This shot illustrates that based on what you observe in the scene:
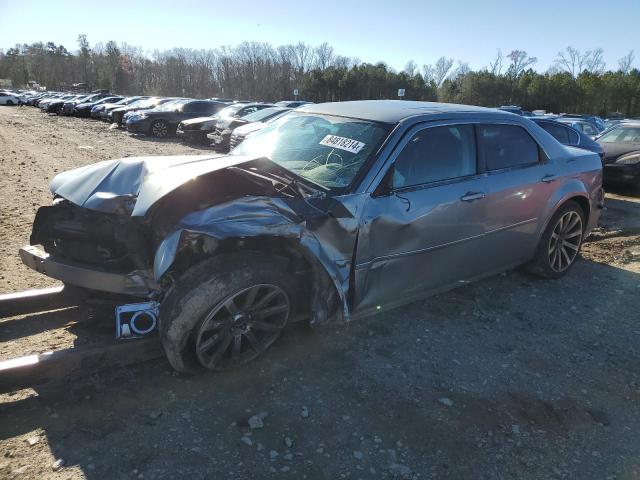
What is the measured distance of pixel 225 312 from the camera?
111 inches

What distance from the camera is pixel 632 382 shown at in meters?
Result: 3.16

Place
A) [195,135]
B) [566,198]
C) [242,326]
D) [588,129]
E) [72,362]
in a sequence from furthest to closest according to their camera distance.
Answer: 1. [195,135]
2. [588,129]
3. [566,198]
4. [242,326]
5. [72,362]

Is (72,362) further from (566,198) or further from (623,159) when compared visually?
(623,159)

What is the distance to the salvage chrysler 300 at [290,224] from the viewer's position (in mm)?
2742

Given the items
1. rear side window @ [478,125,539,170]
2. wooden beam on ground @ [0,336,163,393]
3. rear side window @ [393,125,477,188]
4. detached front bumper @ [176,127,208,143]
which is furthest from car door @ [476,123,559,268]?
detached front bumper @ [176,127,208,143]

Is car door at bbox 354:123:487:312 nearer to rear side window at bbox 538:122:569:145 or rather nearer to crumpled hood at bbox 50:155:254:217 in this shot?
crumpled hood at bbox 50:155:254:217

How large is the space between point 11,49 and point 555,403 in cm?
12652

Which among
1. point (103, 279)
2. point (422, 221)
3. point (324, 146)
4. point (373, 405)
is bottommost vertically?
point (373, 405)

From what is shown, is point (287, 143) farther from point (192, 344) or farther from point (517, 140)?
point (517, 140)

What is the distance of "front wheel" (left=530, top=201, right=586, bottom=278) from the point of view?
4578 mm

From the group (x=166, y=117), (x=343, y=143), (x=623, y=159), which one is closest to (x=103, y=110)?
(x=166, y=117)

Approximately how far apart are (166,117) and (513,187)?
54.8ft

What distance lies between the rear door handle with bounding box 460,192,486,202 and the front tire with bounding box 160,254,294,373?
158cm

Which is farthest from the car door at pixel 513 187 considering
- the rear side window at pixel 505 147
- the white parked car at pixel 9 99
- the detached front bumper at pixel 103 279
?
the white parked car at pixel 9 99
